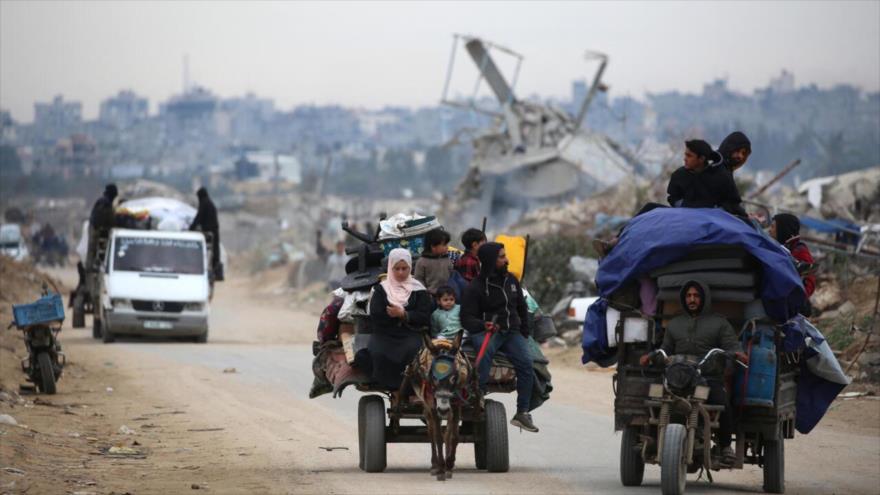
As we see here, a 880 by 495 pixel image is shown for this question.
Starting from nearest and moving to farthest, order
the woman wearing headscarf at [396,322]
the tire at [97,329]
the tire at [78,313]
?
1. the woman wearing headscarf at [396,322]
2. the tire at [97,329]
3. the tire at [78,313]

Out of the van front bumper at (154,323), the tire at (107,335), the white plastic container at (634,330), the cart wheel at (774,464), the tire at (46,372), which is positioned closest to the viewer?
the white plastic container at (634,330)

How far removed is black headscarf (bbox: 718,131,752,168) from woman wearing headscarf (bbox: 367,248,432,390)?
261 centimetres

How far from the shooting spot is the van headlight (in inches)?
1176

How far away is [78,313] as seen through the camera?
35156 mm

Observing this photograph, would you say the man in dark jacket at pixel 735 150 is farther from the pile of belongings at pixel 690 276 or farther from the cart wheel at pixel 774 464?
the cart wheel at pixel 774 464

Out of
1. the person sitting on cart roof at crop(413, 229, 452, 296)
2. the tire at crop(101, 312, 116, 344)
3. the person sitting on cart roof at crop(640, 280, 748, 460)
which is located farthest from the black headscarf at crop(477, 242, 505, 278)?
the tire at crop(101, 312, 116, 344)

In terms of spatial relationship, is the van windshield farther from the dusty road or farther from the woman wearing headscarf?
the woman wearing headscarf

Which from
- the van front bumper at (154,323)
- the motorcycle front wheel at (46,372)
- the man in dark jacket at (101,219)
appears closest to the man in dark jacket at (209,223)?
the man in dark jacket at (101,219)

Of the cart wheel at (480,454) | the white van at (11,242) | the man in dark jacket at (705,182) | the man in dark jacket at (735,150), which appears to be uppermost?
the man in dark jacket at (735,150)

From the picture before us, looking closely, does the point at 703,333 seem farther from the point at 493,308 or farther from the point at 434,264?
the point at 434,264

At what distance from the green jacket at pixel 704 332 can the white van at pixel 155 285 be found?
19856mm

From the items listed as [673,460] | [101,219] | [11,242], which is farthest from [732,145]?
[11,242]

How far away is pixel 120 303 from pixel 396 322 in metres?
18.3

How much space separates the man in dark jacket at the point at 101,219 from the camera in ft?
102
